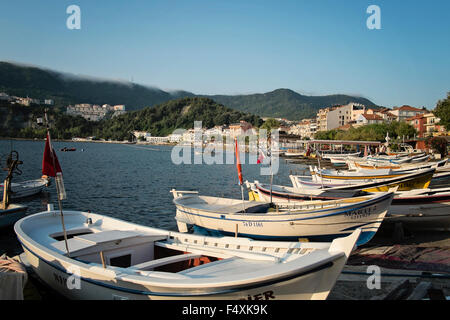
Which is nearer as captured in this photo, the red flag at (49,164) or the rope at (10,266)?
the red flag at (49,164)

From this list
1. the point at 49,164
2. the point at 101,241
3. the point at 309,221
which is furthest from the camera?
the point at 309,221

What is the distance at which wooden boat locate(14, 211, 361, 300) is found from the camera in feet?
17.6

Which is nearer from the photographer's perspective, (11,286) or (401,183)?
(11,286)

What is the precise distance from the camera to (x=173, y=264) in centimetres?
759

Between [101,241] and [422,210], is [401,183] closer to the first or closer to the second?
[422,210]

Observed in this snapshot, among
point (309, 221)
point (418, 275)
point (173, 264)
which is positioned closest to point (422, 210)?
point (309, 221)

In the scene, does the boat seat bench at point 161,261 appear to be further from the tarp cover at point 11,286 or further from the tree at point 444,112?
the tree at point 444,112

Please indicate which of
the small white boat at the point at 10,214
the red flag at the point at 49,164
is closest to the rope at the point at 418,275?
the red flag at the point at 49,164

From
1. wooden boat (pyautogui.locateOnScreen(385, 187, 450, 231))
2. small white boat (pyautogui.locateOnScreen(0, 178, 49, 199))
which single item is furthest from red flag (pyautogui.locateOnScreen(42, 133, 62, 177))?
small white boat (pyautogui.locateOnScreen(0, 178, 49, 199))

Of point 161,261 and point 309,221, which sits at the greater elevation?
point 161,261

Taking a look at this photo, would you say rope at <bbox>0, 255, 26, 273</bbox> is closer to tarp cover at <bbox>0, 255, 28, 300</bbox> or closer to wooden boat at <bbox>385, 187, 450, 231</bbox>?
tarp cover at <bbox>0, 255, 28, 300</bbox>

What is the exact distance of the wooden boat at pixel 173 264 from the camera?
5.37 metres

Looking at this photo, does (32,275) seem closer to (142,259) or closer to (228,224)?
(142,259)

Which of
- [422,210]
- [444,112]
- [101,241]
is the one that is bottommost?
[422,210]
